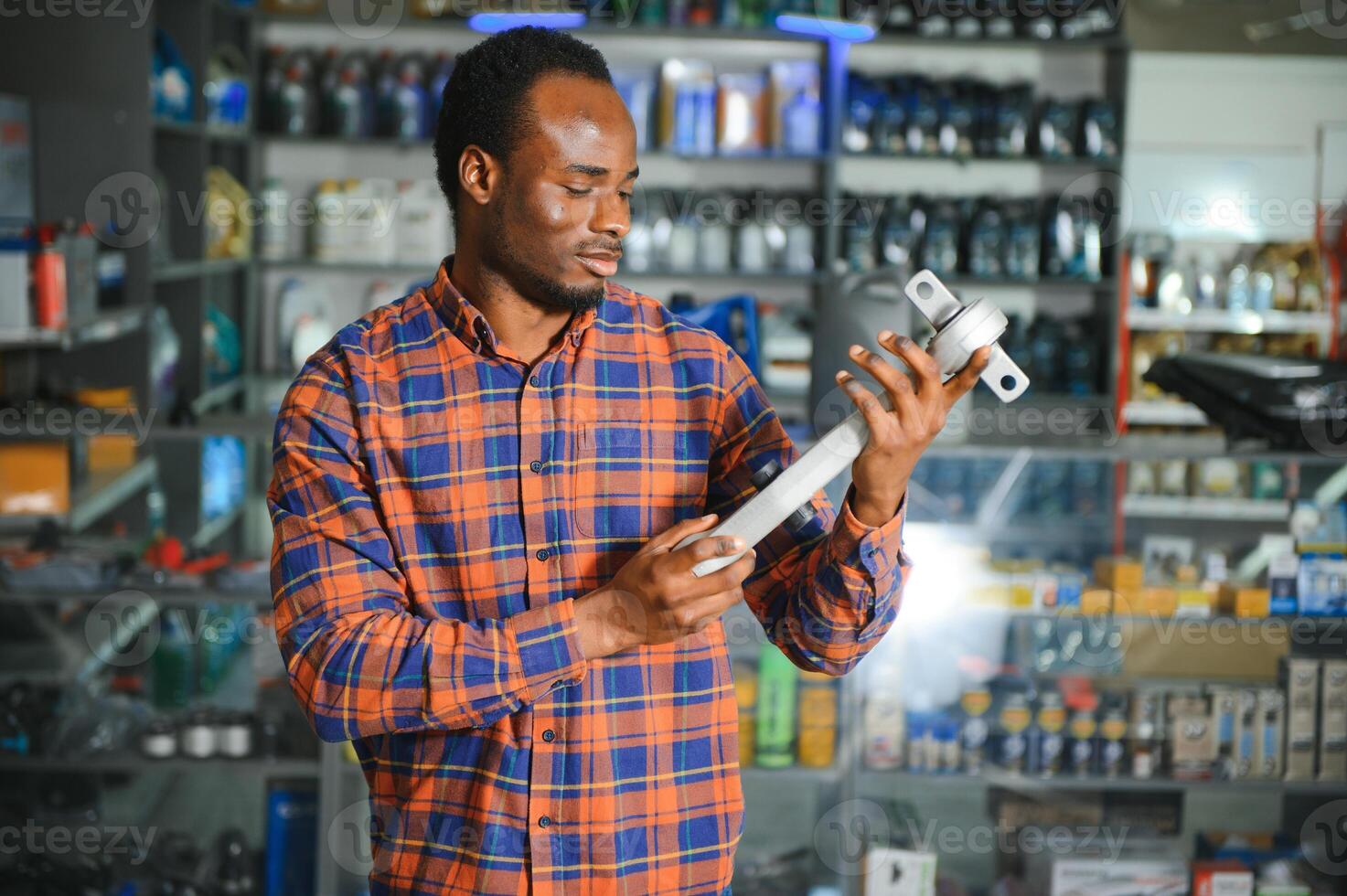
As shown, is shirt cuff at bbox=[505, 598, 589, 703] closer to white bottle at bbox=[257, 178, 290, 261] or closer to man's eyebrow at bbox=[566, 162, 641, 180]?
man's eyebrow at bbox=[566, 162, 641, 180]

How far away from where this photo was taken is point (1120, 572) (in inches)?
112

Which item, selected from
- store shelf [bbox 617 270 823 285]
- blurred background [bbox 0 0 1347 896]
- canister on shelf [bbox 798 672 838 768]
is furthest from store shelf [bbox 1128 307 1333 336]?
canister on shelf [bbox 798 672 838 768]

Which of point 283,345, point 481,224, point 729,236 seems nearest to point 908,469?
point 481,224

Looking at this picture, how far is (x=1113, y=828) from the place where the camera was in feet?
9.52

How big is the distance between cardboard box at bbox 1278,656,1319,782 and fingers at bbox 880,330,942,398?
6.83ft

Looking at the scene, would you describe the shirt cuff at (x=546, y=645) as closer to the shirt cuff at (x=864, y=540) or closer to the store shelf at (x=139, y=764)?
the shirt cuff at (x=864, y=540)

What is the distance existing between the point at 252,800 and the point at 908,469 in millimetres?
2136

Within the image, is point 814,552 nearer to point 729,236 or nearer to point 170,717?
point 170,717

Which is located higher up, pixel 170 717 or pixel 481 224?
pixel 481 224

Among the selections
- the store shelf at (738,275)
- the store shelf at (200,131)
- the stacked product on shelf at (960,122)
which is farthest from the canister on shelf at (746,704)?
the stacked product on shelf at (960,122)

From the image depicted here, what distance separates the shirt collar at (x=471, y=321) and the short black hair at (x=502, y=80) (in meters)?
0.12

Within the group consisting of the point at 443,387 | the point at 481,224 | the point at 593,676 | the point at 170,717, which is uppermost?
the point at 481,224

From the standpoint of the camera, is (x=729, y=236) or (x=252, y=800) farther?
(x=729, y=236)

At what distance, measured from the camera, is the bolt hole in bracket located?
1.16 m
